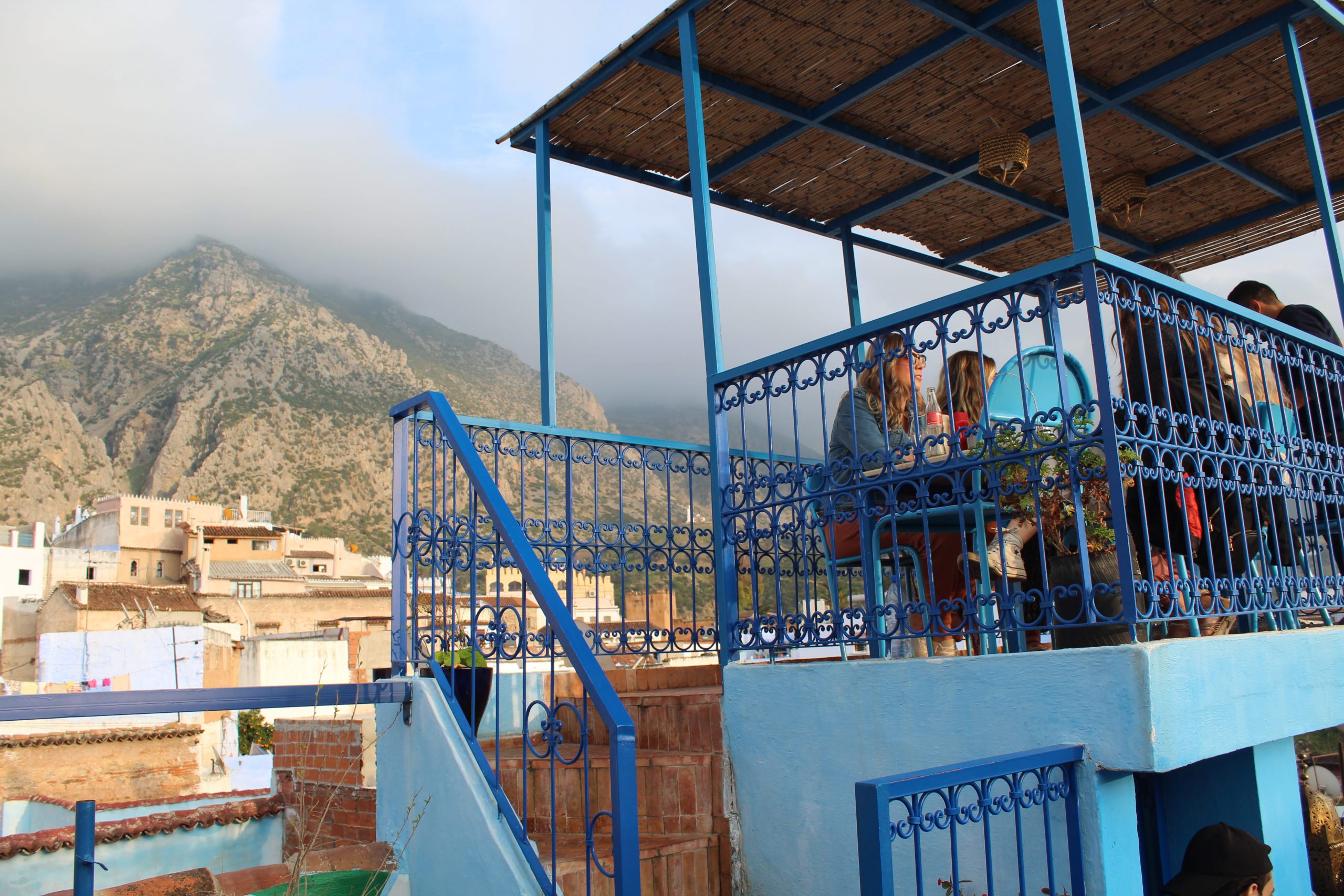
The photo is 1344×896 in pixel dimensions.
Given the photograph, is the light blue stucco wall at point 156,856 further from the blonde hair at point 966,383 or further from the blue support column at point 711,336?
the blonde hair at point 966,383

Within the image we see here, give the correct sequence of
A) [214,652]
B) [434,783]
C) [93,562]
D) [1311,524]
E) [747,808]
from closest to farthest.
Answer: [434,783] < [747,808] < [1311,524] < [214,652] < [93,562]

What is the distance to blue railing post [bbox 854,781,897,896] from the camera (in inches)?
77.8

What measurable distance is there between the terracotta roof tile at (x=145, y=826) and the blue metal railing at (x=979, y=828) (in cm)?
792

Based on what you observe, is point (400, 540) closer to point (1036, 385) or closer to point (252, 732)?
point (1036, 385)

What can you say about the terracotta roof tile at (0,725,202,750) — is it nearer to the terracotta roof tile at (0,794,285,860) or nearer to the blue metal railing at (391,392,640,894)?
the terracotta roof tile at (0,794,285,860)

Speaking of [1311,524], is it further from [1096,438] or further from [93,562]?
[93,562]

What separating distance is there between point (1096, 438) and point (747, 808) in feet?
6.41

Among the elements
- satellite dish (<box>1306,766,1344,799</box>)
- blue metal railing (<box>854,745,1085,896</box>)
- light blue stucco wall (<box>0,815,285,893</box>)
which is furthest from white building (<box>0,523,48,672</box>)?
blue metal railing (<box>854,745,1085,896</box>)

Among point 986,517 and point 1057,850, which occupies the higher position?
point 986,517

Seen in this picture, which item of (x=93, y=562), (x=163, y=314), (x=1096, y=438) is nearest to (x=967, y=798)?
(x=1096, y=438)

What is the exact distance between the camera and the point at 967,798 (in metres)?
3.04

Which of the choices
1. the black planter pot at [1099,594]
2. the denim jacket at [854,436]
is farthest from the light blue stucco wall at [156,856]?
the black planter pot at [1099,594]

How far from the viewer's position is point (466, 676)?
350cm

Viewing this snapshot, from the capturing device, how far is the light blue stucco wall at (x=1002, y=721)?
2541 mm
